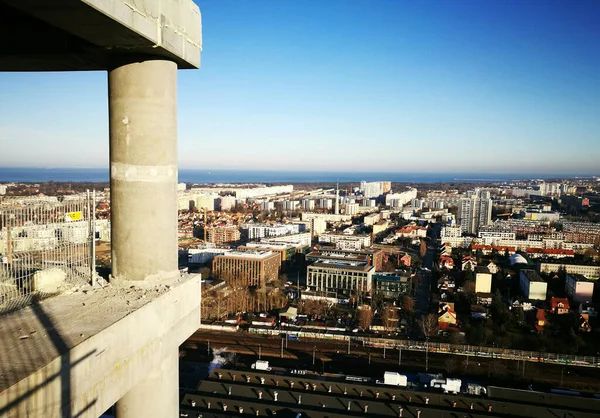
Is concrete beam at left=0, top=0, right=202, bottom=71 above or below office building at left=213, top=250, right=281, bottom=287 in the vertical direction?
above

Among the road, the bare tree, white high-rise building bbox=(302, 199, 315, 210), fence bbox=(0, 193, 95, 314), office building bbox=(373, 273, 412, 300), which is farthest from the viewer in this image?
white high-rise building bbox=(302, 199, 315, 210)

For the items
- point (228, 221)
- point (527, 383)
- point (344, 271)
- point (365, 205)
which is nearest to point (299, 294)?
point (344, 271)

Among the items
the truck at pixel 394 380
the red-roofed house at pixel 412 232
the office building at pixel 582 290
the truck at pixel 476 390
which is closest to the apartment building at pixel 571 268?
the office building at pixel 582 290

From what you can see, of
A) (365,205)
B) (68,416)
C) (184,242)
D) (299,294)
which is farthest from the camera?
(365,205)

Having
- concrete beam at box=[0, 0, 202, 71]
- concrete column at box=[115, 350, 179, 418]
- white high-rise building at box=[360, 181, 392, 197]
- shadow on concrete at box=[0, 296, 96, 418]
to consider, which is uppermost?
concrete beam at box=[0, 0, 202, 71]

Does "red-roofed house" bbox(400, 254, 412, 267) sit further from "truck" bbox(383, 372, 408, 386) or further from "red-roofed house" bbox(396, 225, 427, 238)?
"truck" bbox(383, 372, 408, 386)

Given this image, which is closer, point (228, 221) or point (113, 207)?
point (113, 207)

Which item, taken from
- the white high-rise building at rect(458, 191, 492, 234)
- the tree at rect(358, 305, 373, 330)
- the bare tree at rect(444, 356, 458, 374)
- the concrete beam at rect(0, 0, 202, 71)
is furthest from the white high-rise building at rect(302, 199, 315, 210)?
the concrete beam at rect(0, 0, 202, 71)

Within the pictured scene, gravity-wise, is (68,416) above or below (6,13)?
below

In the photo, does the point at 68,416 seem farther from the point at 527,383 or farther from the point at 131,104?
the point at 527,383
